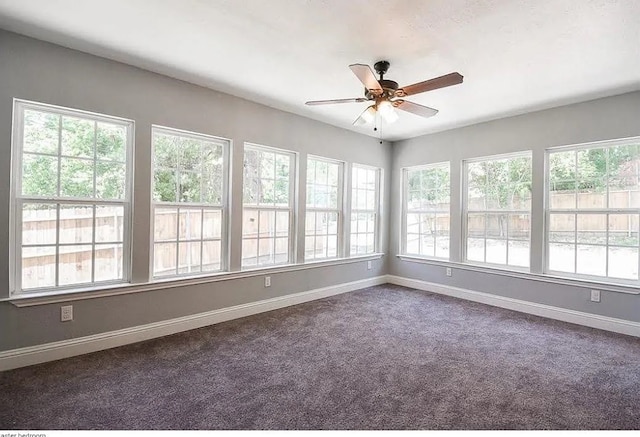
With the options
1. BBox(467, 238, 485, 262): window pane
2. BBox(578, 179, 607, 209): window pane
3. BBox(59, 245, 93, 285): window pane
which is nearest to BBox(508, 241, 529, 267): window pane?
BBox(467, 238, 485, 262): window pane

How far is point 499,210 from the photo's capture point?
4.57 m

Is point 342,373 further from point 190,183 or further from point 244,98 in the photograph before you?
point 244,98

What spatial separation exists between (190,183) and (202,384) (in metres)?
2.10

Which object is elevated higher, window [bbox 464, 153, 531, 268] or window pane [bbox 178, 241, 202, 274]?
window [bbox 464, 153, 531, 268]

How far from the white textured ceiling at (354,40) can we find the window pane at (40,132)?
63cm

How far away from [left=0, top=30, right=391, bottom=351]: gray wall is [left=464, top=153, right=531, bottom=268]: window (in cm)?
252

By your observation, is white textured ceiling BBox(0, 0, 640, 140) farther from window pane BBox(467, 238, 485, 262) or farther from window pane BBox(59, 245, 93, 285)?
window pane BBox(467, 238, 485, 262)

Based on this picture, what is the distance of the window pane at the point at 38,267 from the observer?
264 centimetres

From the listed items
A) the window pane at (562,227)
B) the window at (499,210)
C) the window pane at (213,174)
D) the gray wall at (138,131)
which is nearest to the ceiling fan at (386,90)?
the gray wall at (138,131)

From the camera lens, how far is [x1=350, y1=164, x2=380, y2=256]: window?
5.39m

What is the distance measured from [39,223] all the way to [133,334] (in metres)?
1.28

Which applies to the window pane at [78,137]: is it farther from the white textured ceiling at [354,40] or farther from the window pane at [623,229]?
the window pane at [623,229]

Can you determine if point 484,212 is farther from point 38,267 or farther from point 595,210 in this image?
point 38,267

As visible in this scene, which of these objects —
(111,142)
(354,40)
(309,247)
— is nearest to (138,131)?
(111,142)
